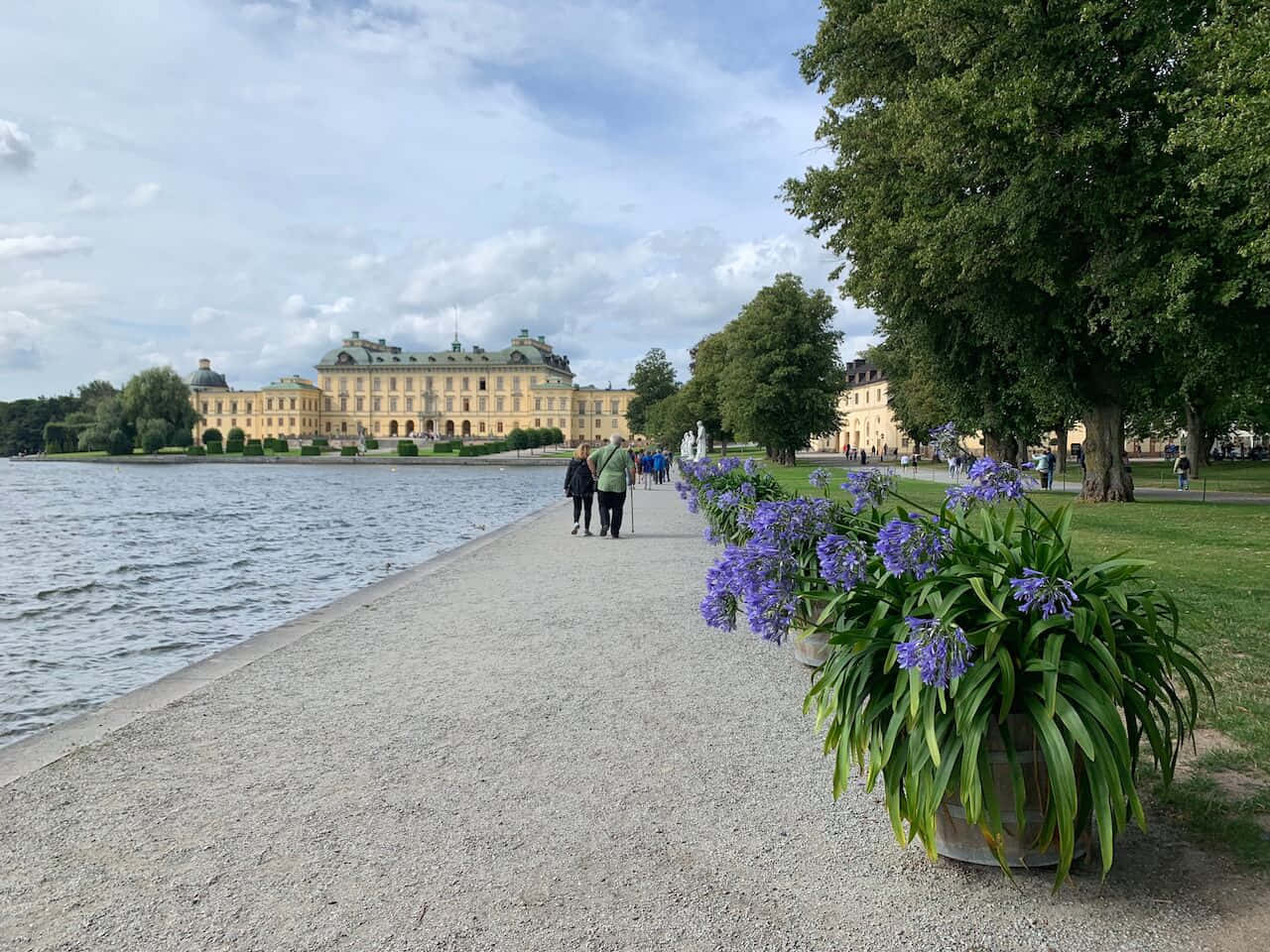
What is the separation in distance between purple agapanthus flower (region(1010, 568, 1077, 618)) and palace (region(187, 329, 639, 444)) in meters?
138

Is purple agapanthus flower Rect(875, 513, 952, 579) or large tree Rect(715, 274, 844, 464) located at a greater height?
large tree Rect(715, 274, 844, 464)

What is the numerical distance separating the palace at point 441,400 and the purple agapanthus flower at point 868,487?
136 metres

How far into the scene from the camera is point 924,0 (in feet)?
51.6

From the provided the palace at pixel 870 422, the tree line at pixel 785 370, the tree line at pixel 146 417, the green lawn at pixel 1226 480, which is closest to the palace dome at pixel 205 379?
the tree line at pixel 146 417

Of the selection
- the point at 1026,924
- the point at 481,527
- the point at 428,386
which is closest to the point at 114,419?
the point at 428,386

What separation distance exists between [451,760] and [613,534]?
12.4 meters

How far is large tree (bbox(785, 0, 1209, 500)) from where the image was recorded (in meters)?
15.1

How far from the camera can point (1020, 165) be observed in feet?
51.9

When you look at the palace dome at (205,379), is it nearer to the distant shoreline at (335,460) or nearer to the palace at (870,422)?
the distant shoreline at (335,460)

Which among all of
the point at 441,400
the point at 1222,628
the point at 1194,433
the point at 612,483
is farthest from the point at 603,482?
the point at 441,400

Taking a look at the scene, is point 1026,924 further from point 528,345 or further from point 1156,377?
point 528,345

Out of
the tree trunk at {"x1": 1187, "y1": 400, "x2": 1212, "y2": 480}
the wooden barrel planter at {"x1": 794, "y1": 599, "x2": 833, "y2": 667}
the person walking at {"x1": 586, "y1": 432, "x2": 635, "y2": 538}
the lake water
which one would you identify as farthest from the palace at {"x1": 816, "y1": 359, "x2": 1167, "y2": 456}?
the wooden barrel planter at {"x1": 794, "y1": 599, "x2": 833, "y2": 667}

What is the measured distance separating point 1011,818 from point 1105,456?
826 inches

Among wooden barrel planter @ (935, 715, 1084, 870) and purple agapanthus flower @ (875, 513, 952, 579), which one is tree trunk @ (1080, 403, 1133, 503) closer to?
purple agapanthus flower @ (875, 513, 952, 579)
